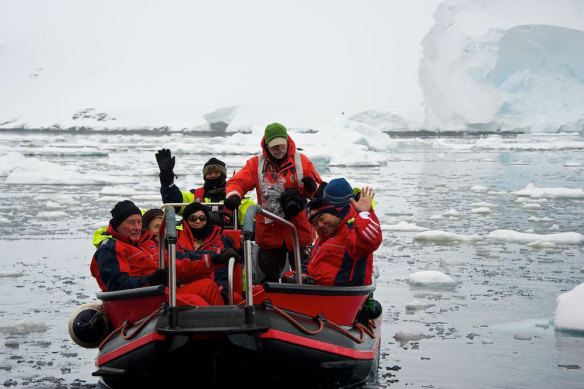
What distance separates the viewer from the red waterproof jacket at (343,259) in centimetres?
379

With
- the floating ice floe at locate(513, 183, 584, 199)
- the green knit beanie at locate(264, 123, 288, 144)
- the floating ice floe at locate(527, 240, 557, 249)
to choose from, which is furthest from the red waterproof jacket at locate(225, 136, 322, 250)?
the floating ice floe at locate(513, 183, 584, 199)

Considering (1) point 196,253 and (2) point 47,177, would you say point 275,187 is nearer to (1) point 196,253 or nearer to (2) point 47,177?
(1) point 196,253

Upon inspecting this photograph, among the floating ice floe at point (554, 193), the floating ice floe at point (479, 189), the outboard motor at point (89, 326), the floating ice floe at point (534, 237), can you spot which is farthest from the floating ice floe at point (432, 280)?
the floating ice floe at point (479, 189)

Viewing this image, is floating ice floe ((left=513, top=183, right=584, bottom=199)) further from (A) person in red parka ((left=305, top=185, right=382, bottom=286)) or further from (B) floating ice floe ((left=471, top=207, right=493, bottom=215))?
(A) person in red parka ((left=305, top=185, right=382, bottom=286))

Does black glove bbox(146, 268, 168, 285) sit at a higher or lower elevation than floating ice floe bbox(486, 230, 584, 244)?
higher

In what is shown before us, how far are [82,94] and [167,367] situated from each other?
63291 millimetres

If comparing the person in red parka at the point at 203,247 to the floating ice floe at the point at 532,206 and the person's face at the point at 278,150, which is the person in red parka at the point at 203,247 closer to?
the person's face at the point at 278,150

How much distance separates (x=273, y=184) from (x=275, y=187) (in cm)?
2

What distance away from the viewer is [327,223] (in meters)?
3.95

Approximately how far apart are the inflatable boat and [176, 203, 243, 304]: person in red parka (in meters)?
0.14

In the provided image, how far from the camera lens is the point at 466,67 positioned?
33.2 metres

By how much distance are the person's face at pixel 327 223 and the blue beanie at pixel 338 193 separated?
6cm

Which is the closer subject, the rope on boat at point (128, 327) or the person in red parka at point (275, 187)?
the rope on boat at point (128, 327)

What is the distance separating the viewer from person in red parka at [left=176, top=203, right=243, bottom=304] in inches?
→ 148
